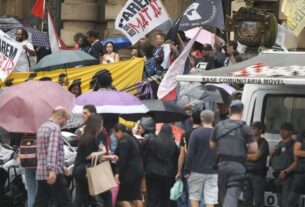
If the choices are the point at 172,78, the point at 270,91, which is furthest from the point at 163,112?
the point at 270,91

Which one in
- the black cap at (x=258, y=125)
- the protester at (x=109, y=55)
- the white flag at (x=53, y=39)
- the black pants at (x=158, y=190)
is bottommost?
the black pants at (x=158, y=190)

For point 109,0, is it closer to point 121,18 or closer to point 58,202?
point 121,18

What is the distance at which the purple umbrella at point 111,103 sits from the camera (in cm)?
1708

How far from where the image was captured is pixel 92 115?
616 inches

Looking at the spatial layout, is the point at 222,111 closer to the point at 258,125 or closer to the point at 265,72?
the point at 258,125

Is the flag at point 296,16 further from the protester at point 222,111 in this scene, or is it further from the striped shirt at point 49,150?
the striped shirt at point 49,150

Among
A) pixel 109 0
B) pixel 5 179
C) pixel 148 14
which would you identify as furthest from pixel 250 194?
pixel 109 0

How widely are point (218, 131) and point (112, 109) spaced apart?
1921 mm

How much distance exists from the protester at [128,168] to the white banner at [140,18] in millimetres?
5936

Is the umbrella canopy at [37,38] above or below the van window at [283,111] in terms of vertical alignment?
above

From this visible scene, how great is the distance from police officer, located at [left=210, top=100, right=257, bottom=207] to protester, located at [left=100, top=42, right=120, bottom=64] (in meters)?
8.18

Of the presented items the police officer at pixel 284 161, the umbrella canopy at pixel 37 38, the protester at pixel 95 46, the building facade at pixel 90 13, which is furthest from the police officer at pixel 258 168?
the building facade at pixel 90 13

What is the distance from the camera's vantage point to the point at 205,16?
71.4ft

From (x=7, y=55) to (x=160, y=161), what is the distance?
5.38 metres
